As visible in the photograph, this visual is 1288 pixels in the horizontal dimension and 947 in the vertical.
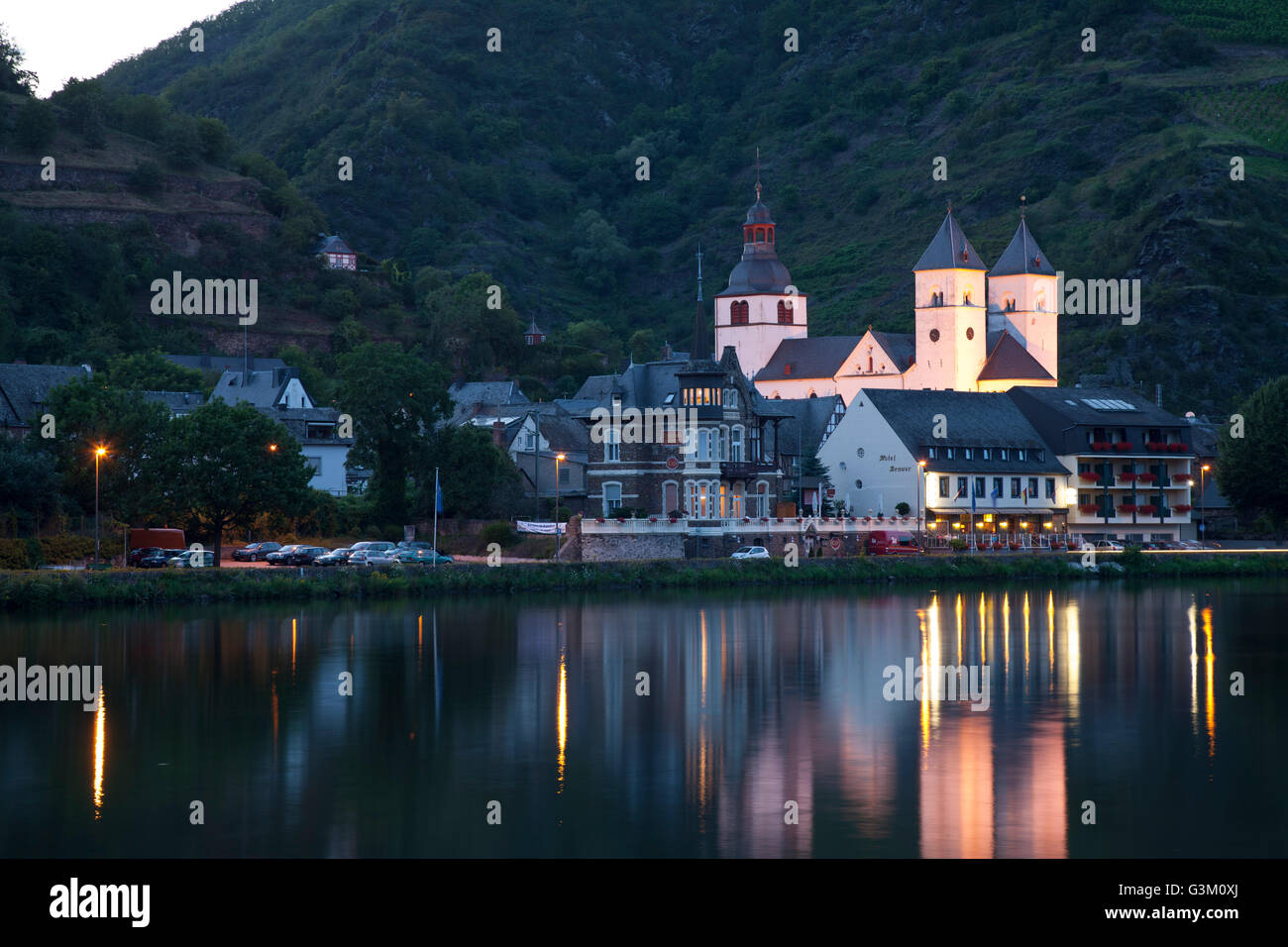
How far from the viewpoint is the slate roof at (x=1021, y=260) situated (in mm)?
133000

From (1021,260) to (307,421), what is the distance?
5907cm

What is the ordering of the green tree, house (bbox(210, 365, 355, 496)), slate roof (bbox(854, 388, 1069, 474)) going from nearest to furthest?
slate roof (bbox(854, 388, 1069, 474))
house (bbox(210, 365, 355, 496))
the green tree

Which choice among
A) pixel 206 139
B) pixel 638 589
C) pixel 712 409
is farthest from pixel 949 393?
pixel 206 139

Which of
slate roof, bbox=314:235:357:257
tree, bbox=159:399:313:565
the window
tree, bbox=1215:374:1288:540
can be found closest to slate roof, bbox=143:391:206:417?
the window

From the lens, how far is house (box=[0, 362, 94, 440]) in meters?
86.2

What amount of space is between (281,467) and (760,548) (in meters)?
22.4

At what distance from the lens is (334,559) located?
7194cm

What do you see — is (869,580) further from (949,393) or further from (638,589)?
(949,393)

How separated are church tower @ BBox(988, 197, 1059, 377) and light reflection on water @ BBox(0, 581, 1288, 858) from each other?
256 ft

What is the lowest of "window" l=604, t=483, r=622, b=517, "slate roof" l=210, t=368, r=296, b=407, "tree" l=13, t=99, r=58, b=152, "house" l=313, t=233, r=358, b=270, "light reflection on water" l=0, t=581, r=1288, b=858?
"light reflection on water" l=0, t=581, r=1288, b=858

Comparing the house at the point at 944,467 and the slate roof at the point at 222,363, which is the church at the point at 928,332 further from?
the slate roof at the point at 222,363

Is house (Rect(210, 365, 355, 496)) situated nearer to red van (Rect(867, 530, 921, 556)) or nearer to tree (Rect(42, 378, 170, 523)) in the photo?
tree (Rect(42, 378, 170, 523))

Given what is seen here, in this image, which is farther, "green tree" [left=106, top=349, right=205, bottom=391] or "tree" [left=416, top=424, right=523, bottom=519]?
"green tree" [left=106, top=349, right=205, bottom=391]
